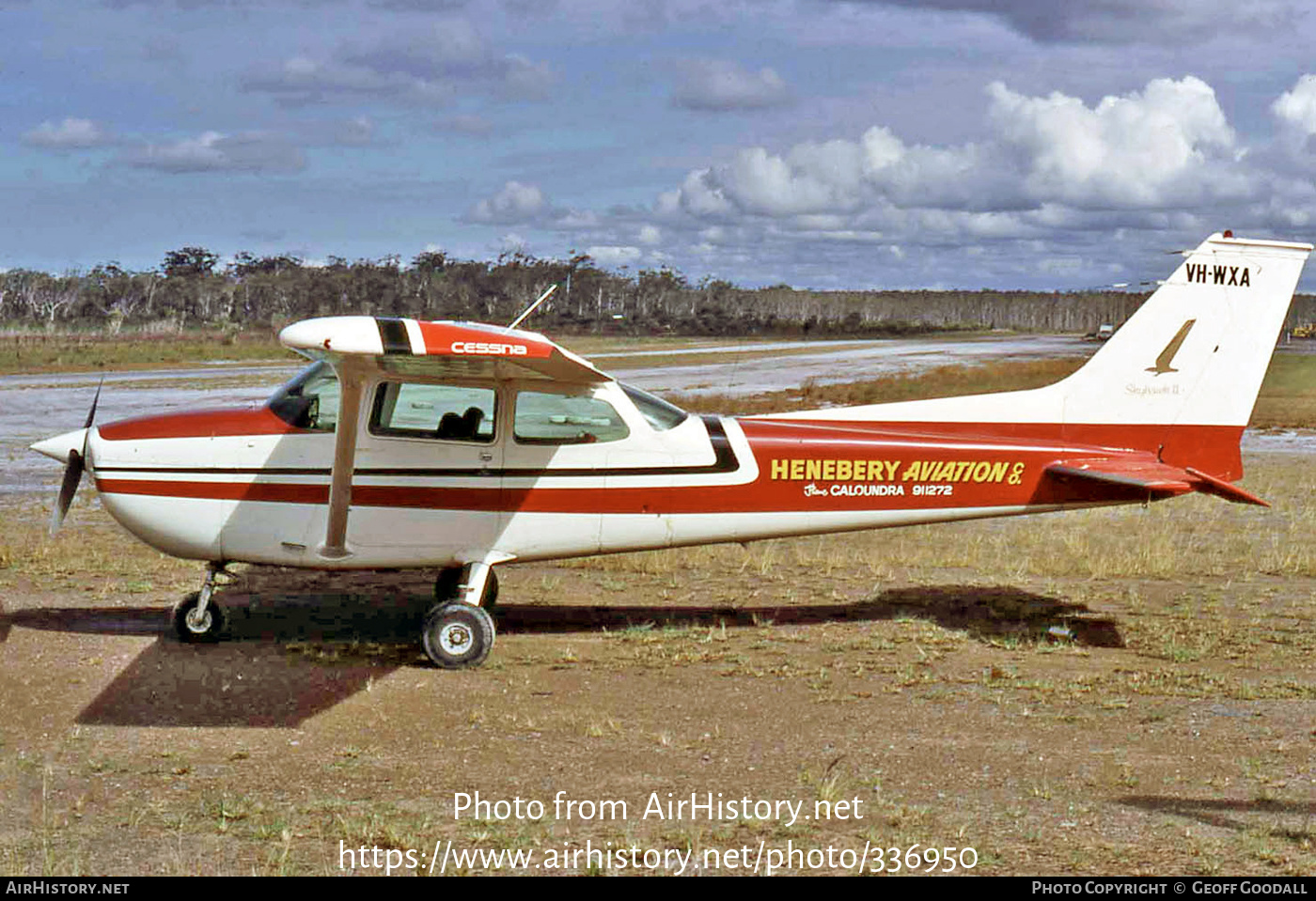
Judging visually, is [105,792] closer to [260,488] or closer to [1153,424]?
[260,488]

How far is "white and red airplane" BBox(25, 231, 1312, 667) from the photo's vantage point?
A: 9.16m

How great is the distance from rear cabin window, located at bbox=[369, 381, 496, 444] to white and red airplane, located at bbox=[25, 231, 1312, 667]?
0.05 feet

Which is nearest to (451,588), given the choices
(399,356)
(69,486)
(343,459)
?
(343,459)

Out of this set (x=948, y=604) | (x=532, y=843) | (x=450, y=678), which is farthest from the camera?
(x=948, y=604)

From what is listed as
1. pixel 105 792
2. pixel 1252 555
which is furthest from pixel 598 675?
pixel 1252 555

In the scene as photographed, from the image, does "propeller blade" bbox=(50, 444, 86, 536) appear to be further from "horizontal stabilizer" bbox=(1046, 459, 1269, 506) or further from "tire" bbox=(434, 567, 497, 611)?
"horizontal stabilizer" bbox=(1046, 459, 1269, 506)

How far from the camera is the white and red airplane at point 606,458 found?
→ 9.16 meters

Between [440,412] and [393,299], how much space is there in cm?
6198

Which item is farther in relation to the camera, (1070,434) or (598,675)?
(1070,434)

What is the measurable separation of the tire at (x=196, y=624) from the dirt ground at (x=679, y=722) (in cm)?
10

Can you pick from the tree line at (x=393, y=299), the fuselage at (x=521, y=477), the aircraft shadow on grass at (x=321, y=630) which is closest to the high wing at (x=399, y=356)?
the fuselage at (x=521, y=477)

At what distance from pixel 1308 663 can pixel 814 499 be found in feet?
11.6

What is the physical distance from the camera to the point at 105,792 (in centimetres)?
637

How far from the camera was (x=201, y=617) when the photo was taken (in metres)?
9.55
